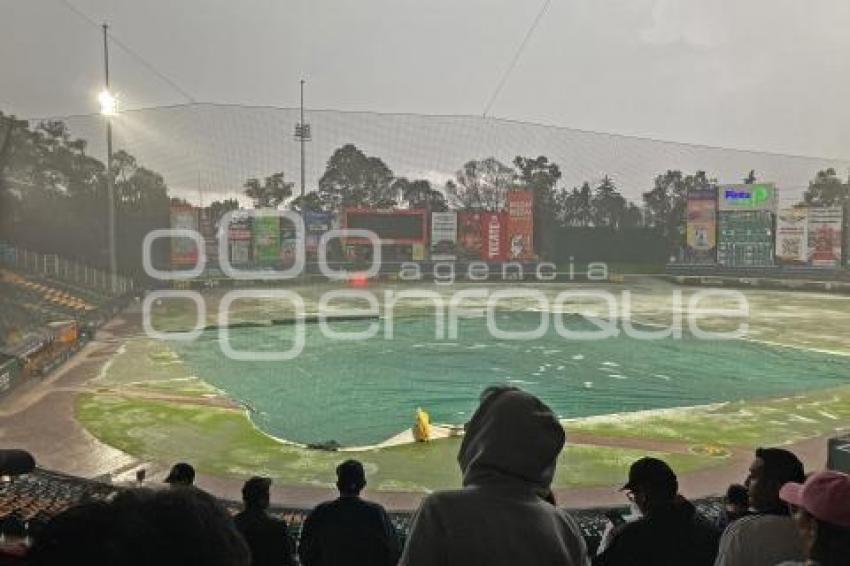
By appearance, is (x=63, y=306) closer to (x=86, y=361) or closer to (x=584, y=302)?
(x=86, y=361)

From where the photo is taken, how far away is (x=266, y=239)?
2643 inches

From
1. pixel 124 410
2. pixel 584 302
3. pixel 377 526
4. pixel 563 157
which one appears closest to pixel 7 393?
pixel 124 410

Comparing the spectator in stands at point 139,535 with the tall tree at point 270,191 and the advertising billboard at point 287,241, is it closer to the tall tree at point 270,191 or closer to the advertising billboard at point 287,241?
the advertising billboard at point 287,241

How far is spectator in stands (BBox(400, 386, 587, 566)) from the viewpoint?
→ 2357 millimetres

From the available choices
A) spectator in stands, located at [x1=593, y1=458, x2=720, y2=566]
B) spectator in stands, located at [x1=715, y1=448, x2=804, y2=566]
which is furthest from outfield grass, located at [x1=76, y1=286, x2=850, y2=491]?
spectator in stands, located at [x1=715, y1=448, x2=804, y2=566]

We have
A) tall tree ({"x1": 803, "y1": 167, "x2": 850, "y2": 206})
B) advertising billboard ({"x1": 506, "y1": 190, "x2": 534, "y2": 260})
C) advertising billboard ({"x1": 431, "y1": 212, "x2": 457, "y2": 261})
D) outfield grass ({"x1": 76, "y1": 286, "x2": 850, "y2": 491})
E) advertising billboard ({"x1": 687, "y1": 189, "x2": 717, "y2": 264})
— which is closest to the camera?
outfield grass ({"x1": 76, "y1": 286, "x2": 850, "y2": 491})

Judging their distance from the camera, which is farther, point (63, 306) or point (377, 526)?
point (63, 306)

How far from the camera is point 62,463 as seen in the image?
1481 centimetres

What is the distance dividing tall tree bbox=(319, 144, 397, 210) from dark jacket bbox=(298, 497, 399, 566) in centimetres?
10134

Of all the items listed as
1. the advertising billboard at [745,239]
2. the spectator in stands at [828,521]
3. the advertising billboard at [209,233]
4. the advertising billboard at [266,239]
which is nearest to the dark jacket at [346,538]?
the spectator in stands at [828,521]

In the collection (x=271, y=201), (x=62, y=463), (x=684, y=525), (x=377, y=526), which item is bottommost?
(x=62, y=463)

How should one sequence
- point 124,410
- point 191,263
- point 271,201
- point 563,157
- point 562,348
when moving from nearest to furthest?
1. point 124,410
2. point 562,348
3. point 191,263
4. point 563,157
5. point 271,201

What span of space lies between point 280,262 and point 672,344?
141ft

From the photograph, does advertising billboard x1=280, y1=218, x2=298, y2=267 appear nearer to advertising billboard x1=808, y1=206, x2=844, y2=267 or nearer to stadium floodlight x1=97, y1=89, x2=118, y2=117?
stadium floodlight x1=97, y1=89, x2=118, y2=117
